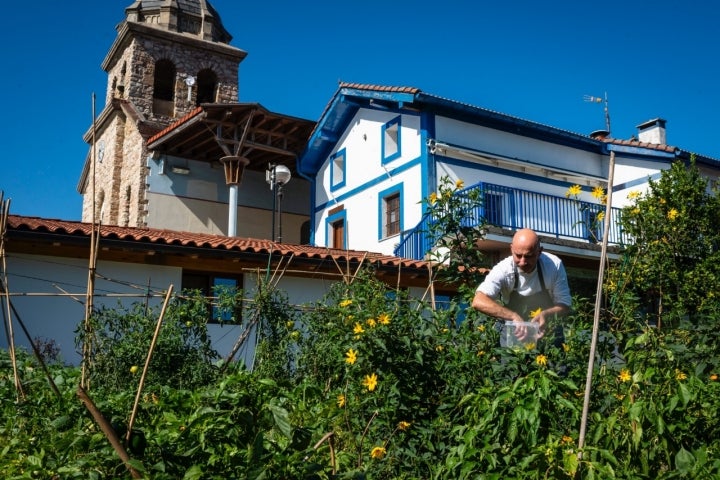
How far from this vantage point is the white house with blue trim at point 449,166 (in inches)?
609

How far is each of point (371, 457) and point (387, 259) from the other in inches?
386

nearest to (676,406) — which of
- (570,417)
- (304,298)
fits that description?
(570,417)

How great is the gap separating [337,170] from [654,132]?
9.04 meters

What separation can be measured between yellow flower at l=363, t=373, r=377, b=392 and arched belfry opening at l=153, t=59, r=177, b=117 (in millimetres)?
22294

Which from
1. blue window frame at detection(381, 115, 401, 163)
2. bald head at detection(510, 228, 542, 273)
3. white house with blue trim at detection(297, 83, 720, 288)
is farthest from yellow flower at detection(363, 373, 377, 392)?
blue window frame at detection(381, 115, 401, 163)

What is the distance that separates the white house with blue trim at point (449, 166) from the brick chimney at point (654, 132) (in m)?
0.03

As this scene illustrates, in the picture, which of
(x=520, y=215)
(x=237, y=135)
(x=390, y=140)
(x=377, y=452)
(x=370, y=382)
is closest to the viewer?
(x=377, y=452)

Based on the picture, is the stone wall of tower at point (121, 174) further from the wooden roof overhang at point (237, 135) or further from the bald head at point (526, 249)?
the bald head at point (526, 249)

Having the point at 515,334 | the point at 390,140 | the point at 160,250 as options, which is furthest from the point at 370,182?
the point at 515,334

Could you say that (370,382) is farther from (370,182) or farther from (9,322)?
(370,182)

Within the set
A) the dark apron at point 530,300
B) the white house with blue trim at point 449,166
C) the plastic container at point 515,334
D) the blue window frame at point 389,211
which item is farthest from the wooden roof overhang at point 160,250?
the plastic container at point 515,334

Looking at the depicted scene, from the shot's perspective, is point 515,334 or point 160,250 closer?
point 515,334

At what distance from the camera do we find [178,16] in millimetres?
26031

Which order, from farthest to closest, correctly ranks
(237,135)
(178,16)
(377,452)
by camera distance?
1. (178,16)
2. (237,135)
3. (377,452)
